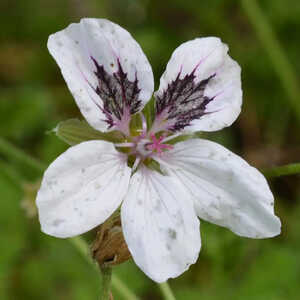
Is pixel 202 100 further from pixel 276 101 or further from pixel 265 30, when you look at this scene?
pixel 276 101

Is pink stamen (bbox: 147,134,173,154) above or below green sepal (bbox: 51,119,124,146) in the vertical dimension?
below

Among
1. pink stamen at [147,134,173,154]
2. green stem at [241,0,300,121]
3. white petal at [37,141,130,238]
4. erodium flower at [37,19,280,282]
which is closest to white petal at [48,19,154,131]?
erodium flower at [37,19,280,282]

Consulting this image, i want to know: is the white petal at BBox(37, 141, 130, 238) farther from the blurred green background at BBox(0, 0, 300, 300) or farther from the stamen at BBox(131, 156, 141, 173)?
the blurred green background at BBox(0, 0, 300, 300)

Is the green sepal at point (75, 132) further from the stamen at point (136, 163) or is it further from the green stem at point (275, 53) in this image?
the green stem at point (275, 53)

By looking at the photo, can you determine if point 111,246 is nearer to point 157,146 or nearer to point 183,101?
point 157,146

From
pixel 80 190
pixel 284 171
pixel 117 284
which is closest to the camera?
pixel 80 190

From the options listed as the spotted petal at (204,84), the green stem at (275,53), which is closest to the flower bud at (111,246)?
the spotted petal at (204,84)

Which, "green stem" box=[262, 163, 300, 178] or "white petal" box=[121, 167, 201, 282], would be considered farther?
"green stem" box=[262, 163, 300, 178]

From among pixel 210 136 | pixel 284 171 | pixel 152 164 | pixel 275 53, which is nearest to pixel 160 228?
pixel 152 164
